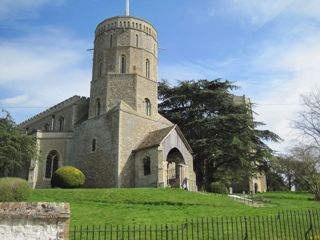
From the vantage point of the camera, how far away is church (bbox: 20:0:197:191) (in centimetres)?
2923

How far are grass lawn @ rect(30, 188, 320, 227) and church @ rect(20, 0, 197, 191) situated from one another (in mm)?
5559

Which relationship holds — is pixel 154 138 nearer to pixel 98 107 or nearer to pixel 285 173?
pixel 98 107

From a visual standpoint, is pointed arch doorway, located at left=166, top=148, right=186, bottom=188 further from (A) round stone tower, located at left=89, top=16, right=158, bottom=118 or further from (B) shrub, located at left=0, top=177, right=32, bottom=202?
(B) shrub, located at left=0, top=177, right=32, bottom=202

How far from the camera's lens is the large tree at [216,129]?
1303 inches

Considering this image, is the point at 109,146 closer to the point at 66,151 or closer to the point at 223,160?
the point at 66,151

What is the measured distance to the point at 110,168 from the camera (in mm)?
29734

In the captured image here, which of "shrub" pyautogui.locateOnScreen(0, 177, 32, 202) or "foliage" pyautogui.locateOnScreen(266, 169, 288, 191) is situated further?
"foliage" pyautogui.locateOnScreen(266, 169, 288, 191)

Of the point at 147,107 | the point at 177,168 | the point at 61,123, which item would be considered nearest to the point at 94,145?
the point at 147,107

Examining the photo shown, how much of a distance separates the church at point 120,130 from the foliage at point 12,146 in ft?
5.47

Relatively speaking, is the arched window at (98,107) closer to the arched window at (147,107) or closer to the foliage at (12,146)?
the arched window at (147,107)

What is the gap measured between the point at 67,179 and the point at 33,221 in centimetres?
2288

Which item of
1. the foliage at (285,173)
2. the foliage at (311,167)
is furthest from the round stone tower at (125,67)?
the foliage at (285,173)

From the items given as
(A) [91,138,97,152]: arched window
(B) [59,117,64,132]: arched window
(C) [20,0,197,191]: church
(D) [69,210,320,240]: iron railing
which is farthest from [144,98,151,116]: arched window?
(D) [69,210,320,240]: iron railing

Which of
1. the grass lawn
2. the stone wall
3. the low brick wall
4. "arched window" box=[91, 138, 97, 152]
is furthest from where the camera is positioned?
"arched window" box=[91, 138, 97, 152]
